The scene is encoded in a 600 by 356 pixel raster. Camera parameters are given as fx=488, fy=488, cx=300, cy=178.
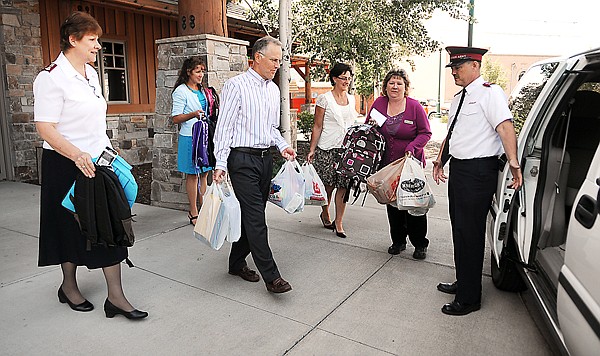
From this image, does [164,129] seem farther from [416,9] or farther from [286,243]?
[416,9]

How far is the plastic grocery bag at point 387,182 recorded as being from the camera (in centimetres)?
409

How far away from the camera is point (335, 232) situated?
5254 millimetres

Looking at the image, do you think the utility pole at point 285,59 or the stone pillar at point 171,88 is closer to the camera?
the stone pillar at point 171,88

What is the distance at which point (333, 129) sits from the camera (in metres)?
4.98

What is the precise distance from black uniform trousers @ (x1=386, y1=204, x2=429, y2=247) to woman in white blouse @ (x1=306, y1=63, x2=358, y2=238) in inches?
26.1

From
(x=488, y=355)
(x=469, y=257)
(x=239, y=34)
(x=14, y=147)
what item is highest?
(x=239, y=34)

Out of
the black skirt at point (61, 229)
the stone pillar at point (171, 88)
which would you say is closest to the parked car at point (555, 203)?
the black skirt at point (61, 229)

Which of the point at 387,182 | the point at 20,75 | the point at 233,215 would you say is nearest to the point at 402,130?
the point at 387,182

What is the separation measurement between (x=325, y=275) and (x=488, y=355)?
4.99 feet

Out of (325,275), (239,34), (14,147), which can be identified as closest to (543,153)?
(325,275)

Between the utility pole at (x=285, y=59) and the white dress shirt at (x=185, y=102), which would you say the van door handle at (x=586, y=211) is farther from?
the utility pole at (x=285, y=59)

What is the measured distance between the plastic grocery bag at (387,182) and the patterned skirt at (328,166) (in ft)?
2.66

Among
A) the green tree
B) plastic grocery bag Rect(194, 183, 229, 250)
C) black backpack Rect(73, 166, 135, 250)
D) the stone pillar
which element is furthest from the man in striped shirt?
the green tree

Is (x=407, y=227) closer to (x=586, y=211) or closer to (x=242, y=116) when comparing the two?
(x=242, y=116)
